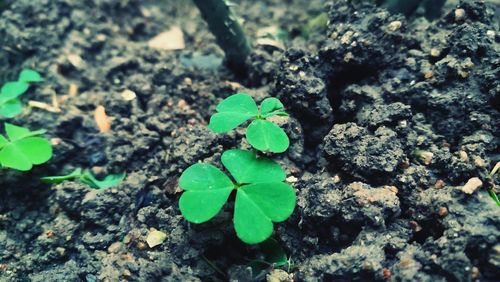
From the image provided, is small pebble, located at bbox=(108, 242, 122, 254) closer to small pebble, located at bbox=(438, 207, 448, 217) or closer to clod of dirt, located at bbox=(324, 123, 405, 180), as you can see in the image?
clod of dirt, located at bbox=(324, 123, 405, 180)

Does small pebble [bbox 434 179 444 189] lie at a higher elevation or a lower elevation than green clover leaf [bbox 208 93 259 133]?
lower

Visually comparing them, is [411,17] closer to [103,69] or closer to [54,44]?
[103,69]

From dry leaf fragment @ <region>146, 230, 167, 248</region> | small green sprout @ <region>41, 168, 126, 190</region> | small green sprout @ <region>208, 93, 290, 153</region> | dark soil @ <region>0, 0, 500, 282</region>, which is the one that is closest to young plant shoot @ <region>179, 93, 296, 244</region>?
small green sprout @ <region>208, 93, 290, 153</region>

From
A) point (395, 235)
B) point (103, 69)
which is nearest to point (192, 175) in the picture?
point (395, 235)

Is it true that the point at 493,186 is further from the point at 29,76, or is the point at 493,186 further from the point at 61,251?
the point at 29,76

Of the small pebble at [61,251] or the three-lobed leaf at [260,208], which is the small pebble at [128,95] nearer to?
the small pebble at [61,251]

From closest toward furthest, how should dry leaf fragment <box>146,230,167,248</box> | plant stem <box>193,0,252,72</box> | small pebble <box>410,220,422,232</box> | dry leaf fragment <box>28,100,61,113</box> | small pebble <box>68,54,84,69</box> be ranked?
1. small pebble <box>410,220,422,232</box>
2. dry leaf fragment <box>146,230,167,248</box>
3. plant stem <box>193,0,252,72</box>
4. dry leaf fragment <box>28,100,61,113</box>
5. small pebble <box>68,54,84,69</box>
